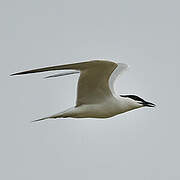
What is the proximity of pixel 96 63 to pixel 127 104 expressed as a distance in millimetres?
1352

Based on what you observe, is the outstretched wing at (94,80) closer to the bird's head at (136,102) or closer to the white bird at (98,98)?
the white bird at (98,98)

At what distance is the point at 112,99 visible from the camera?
7410 millimetres

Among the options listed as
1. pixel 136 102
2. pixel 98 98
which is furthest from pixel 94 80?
pixel 136 102

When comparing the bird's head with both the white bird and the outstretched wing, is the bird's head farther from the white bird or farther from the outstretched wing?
the outstretched wing

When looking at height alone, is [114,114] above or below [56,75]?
below

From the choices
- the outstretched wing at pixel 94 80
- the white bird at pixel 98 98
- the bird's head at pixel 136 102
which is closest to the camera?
the outstretched wing at pixel 94 80

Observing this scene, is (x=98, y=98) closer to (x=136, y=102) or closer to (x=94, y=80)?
(x=94, y=80)

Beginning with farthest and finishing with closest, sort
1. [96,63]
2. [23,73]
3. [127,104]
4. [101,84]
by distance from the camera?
[127,104] < [101,84] < [96,63] < [23,73]

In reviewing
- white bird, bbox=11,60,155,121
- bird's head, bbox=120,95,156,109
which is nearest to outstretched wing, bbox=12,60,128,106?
white bird, bbox=11,60,155,121

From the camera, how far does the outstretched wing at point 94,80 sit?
21.6 ft

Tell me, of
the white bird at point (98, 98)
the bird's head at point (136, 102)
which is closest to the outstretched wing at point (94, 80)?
the white bird at point (98, 98)

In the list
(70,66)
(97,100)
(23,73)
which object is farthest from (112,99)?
(23,73)

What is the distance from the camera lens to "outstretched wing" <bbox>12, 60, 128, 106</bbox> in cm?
658

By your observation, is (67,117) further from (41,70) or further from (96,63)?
(41,70)
